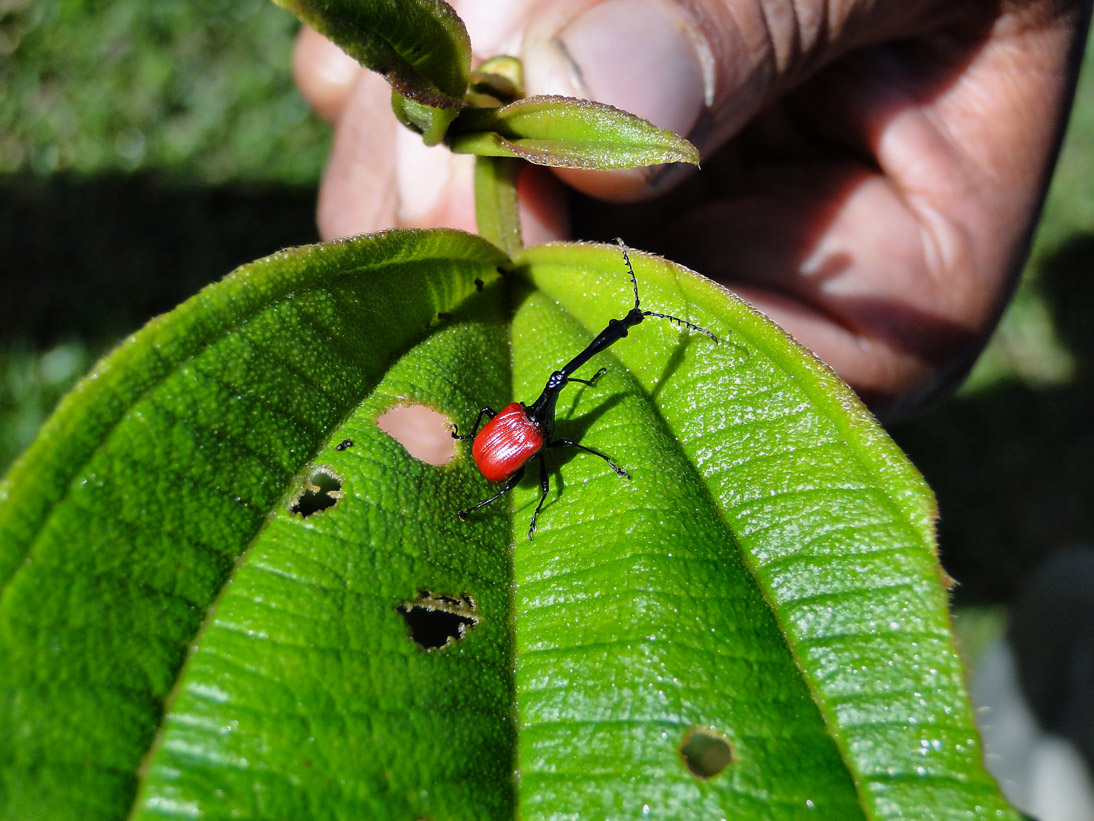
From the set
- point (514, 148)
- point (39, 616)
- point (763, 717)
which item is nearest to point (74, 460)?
point (39, 616)

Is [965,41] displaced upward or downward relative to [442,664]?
upward

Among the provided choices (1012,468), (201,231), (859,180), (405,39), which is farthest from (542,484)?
(1012,468)

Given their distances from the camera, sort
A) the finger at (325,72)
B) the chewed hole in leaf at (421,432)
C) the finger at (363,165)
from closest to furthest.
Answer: the chewed hole in leaf at (421,432), the finger at (363,165), the finger at (325,72)

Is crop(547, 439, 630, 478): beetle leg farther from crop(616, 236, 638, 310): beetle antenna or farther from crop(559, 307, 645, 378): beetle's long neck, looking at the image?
crop(616, 236, 638, 310): beetle antenna

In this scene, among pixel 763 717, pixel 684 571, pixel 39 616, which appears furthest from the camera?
pixel 684 571

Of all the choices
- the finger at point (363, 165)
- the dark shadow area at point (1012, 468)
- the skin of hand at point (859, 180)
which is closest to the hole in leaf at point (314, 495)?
the skin of hand at point (859, 180)

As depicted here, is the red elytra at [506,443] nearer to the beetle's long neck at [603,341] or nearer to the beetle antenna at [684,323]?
the beetle's long neck at [603,341]

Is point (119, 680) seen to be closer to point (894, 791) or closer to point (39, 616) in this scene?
point (39, 616)
